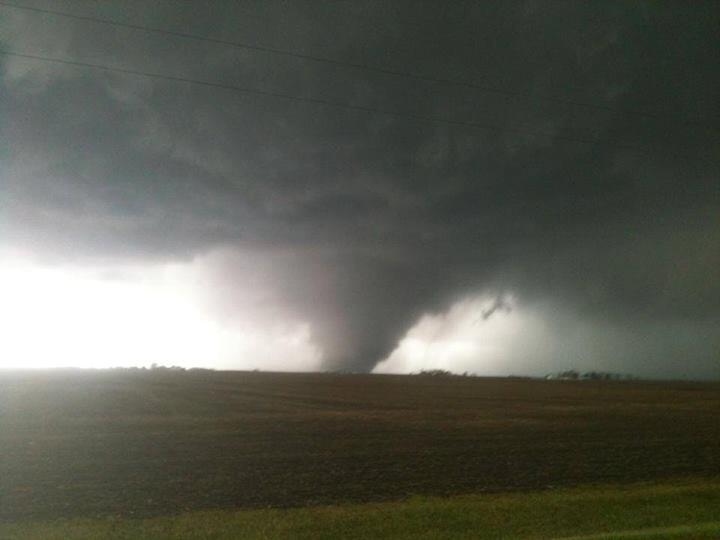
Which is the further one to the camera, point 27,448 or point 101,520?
point 27,448

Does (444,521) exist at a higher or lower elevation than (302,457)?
lower

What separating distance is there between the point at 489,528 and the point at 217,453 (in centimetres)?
1719

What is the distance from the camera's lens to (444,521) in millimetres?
16625

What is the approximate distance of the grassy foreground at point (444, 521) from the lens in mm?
15094

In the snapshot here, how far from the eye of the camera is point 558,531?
14969 mm

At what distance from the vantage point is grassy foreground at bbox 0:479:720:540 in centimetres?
1509

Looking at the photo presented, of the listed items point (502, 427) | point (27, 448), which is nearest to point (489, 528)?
point (27, 448)

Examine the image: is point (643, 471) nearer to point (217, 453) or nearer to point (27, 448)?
point (217, 453)

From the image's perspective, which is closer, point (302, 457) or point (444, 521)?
point (444, 521)

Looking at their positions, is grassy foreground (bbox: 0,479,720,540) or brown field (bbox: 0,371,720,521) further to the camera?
brown field (bbox: 0,371,720,521)

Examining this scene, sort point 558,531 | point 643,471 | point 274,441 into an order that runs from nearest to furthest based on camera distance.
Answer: point 558,531 → point 643,471 → point 274,441

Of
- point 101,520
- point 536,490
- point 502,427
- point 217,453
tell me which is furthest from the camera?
point 502,427

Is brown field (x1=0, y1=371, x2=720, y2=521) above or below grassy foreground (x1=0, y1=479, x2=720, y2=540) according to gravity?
above

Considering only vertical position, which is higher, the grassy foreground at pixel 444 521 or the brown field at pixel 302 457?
the brown field at pixel 302 457
